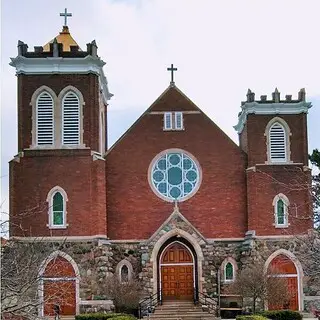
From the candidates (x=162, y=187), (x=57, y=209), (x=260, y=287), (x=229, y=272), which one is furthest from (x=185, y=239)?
(x=57, y=209)

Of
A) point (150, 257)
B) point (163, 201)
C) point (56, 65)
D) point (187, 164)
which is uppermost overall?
point (56, 65)

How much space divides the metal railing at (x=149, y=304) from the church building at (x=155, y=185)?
33cm

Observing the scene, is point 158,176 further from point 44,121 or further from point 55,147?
point 44,121

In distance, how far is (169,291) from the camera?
4091cm

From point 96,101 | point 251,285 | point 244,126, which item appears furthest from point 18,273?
point 244,126

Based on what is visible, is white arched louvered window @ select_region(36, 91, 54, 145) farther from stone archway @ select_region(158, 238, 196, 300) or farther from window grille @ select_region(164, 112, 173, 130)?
stone archway @ select_region(158, 238, 196, 300)

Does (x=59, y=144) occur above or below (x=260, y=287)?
above

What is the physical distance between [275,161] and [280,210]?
237 cm

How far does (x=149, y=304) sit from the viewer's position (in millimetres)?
39000

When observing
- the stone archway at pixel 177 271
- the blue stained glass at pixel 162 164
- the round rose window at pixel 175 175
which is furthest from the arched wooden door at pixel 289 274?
the blue stained glass at pixel 162 164

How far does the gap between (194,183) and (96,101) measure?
6235 millimetres

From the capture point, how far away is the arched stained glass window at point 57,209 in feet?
130

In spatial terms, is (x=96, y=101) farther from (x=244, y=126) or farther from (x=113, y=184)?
(x=244, y=126)

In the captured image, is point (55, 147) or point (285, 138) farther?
point (285, 138)
